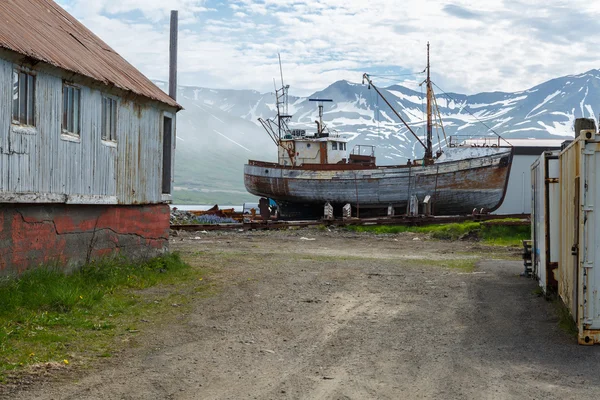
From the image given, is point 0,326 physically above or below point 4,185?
below

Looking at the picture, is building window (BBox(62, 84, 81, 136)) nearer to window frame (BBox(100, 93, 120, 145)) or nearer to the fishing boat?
window frame (BBox(100, 93, 120, 145))

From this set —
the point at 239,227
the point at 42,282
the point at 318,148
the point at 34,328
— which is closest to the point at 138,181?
the point at 42,282

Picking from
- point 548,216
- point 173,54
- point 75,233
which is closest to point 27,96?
point 75,233

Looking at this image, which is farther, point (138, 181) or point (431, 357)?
point (138, 181)

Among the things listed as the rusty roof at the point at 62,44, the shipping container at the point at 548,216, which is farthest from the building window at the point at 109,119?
the shipping container at the point at 548,216

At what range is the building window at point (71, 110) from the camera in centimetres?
1286

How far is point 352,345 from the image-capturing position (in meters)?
9.12

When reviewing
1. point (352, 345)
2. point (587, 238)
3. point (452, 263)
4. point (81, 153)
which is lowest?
point (352, 345)

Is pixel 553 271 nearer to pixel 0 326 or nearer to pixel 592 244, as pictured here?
pixel 592 244

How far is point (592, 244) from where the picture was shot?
8.89 metres

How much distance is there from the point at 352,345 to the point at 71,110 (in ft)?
21.6

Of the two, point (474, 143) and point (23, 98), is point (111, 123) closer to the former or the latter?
point (23, 98)

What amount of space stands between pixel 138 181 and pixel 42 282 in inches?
179

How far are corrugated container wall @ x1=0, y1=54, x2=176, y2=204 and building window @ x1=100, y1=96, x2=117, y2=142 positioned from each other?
0.11 metres
